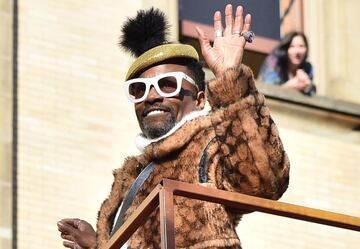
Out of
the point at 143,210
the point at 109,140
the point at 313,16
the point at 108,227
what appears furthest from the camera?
the point at 313,16

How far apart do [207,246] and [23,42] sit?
20.3ft

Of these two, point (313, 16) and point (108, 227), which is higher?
point (313, 16)

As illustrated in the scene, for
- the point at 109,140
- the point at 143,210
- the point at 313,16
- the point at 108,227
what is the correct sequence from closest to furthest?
the point at 143,210 < the point at 108,227 < the point at 109,140 < the point at 313,16

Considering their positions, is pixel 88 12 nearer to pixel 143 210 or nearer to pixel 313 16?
pixel 313 16

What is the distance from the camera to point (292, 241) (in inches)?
596

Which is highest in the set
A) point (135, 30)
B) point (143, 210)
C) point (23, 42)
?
point (23, 42)

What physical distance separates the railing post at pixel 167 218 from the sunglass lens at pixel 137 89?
1118 millimetres

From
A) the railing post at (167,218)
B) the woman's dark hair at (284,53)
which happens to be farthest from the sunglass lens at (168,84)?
the woman's dark hair at (284,53)

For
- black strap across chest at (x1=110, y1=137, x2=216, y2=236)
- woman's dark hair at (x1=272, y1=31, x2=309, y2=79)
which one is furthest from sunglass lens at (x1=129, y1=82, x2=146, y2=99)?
woman's dark hair at (x1=272, y1=31, x2=309, y2=79)

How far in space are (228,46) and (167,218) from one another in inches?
41.2

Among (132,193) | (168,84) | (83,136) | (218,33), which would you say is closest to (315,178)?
(83,136)

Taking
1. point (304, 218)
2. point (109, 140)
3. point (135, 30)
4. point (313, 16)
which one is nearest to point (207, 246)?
point (304, 218)

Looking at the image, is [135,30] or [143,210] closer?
[143,210]

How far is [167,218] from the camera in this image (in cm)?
812
